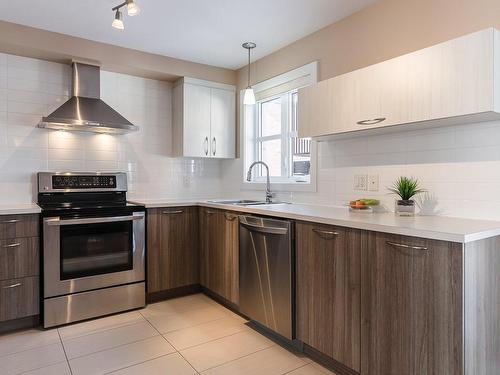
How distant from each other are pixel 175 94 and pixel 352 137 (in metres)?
2.08

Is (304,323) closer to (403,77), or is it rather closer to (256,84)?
(403,77)

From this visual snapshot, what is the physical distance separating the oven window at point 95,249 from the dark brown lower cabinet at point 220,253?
67 centimetres

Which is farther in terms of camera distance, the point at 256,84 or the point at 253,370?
the point at 256,84

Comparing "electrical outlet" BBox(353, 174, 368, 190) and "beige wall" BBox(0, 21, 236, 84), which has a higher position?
"beige wall" BBox(0, 21, 236, 84)

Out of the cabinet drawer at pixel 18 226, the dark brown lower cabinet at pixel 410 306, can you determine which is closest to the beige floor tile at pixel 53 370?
the cabinet drawer at pixel 18 226

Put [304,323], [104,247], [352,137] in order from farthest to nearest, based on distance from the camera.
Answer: [104,247] < [352,137] < [304,323]

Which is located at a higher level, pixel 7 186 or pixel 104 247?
pixel 7 186

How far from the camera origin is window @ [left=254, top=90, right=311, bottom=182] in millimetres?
3289

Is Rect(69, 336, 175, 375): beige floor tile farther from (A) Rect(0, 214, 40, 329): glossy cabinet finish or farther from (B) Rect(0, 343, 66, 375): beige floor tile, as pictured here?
(A) Rect(0, 214, 40, 329): glossy cabinet finish

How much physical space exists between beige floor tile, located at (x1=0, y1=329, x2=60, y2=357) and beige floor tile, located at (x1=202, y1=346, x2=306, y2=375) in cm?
Result: 124

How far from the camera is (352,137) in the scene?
8.43 feet

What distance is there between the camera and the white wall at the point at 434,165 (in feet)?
6.08

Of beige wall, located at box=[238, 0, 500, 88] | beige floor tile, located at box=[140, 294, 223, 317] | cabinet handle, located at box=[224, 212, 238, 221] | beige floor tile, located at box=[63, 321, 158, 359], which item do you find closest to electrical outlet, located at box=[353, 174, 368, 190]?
beige wall, located at box=[238, 0, 500, 88]

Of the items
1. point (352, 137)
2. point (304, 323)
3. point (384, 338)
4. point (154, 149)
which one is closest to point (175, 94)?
point (154, 149)
